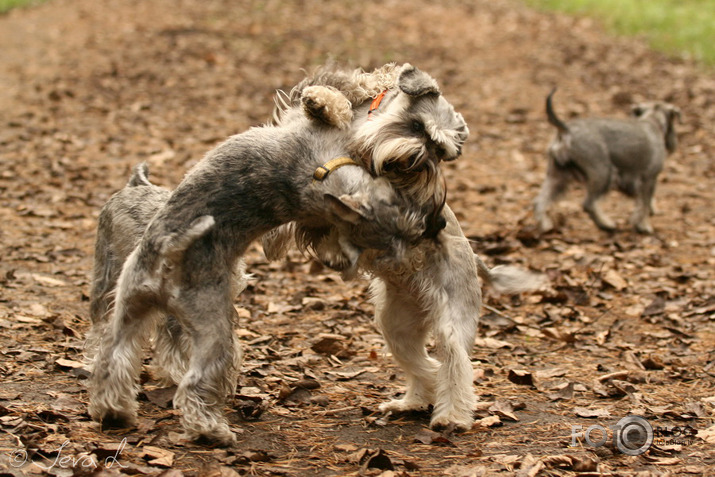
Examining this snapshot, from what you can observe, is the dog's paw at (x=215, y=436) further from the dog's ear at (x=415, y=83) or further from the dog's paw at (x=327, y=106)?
the dog's ear at (x=415, y=83)

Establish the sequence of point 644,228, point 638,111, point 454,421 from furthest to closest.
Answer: point 638,111
point 644,228
point 454,421

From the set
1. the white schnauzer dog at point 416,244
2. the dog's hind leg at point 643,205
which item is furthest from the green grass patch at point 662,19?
the white schnauzer dog at point 416,244

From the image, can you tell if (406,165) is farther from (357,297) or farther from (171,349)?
(357,297)

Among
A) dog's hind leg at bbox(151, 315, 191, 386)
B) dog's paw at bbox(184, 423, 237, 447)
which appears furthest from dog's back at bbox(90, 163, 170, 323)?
dog's paw at bbox(184, 423, 237, 447)

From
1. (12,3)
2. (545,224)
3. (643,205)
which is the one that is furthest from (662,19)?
(12,3)

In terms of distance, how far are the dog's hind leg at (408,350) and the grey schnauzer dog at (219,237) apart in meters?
0.74

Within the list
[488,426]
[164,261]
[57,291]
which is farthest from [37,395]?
[488,426]

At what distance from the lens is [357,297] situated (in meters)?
7.50

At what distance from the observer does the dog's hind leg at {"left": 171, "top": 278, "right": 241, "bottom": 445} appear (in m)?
4.24

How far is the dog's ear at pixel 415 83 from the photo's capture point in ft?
15.1

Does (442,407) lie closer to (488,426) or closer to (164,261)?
(488,426)

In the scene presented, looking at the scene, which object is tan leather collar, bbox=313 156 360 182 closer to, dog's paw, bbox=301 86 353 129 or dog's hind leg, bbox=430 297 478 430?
dog's paw, bbox=301 86 353 129

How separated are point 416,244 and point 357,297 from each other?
2940mm

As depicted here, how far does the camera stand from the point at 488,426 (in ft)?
16.0
